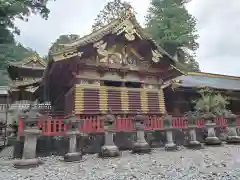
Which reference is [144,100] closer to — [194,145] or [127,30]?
[194,145]

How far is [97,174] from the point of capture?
5168mm

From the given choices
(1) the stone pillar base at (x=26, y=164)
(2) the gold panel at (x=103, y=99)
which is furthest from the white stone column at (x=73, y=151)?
(2) the gold panel at (x=103, y=99)

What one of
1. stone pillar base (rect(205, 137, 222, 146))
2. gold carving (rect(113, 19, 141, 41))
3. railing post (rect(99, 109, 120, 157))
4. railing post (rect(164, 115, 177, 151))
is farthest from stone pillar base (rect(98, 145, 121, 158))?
gold carving (rect(113, 19, 141, 41))

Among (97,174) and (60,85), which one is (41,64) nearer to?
(60,85)

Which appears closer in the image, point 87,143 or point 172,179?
point 172,179

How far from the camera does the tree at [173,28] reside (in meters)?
32.3

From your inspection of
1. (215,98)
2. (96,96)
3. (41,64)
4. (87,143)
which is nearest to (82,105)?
(96,96)

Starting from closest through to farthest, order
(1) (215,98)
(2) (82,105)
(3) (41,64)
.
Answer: (2) (82,105)
(1) (215,98)
(3) (41,64)

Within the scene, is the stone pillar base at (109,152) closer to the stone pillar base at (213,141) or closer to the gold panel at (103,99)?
the gold panel at (103,99)

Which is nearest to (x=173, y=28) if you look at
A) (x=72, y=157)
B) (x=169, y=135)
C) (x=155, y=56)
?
(x=155, y=56)

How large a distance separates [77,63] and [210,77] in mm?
16753

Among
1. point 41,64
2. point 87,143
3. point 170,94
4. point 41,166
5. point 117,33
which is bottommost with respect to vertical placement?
point 41,166

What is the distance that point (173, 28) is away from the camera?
3225cm

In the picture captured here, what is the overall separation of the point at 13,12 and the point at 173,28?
24.7 metres
